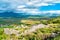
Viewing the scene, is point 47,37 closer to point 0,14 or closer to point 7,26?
point 7,26

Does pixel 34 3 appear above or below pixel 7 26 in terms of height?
above

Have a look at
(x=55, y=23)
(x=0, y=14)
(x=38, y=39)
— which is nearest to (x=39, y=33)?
(x=38, y=39)

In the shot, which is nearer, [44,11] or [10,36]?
[10,36]

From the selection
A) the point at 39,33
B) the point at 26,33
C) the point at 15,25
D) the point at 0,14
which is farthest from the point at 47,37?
the point at 0,14

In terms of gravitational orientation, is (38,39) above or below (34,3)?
below

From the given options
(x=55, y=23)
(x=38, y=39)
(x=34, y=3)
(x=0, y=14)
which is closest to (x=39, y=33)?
(x=38, y=39)

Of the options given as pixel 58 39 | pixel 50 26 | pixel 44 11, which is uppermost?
pixel 44 11

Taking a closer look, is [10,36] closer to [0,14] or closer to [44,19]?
[0,14]

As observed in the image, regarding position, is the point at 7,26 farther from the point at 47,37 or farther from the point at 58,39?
the point at 58,39
